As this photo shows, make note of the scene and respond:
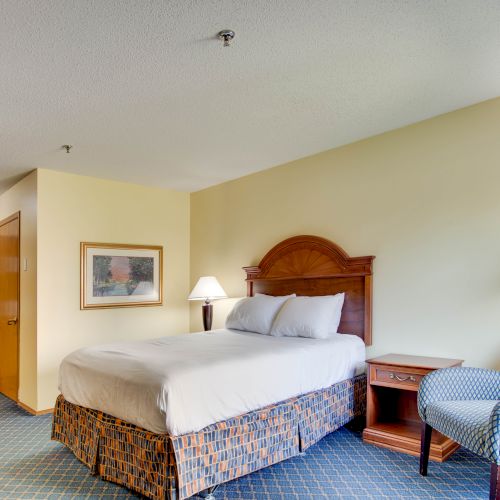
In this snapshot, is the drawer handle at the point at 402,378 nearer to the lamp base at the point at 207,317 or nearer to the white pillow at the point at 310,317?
the white pillow at the point at 310,317

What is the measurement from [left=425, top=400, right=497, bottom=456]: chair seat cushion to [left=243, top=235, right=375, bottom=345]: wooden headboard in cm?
114

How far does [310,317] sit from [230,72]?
6.75 ft

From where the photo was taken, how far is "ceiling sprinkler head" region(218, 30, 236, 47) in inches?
84.4

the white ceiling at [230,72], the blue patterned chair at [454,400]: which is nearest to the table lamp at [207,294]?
the white ceiling at [230,72]

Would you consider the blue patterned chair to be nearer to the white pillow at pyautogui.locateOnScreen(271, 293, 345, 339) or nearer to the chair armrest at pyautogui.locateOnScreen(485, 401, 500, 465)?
the chair armrest at pyautogui.locateOnScreen(485, 401, 500, 465)

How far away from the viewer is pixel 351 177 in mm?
3961

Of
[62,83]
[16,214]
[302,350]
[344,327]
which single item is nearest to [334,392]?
[302,350]

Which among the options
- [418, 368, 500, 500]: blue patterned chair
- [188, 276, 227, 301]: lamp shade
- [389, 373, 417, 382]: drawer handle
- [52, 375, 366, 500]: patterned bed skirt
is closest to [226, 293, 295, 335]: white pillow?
[188, 276, 227, 301]: lamp shade

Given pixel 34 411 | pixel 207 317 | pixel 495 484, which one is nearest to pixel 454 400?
pixel 495 484

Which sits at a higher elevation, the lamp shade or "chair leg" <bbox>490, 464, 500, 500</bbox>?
the lamp shade

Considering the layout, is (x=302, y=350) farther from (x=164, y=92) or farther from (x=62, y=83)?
(x=62, y=83)

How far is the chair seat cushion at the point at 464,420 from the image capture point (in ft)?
7.18

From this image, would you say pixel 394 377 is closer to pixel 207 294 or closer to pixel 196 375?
pixel 196 375

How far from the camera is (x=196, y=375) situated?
244cm
